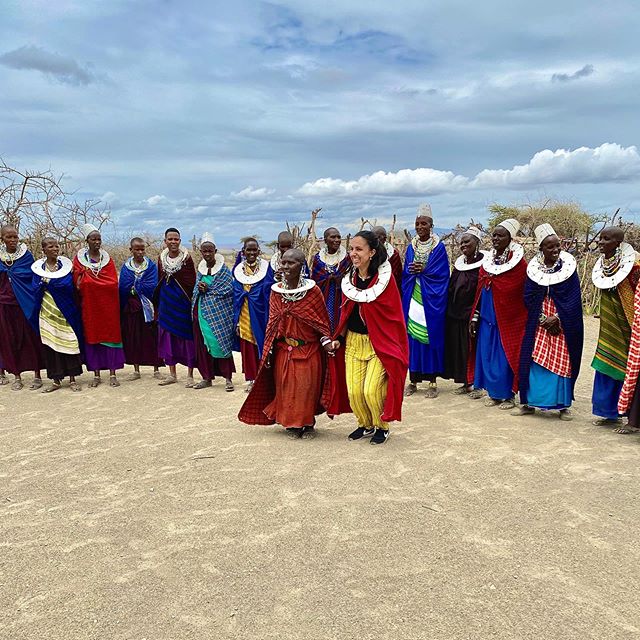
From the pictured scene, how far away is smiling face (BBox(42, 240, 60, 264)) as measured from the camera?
24.1 ft

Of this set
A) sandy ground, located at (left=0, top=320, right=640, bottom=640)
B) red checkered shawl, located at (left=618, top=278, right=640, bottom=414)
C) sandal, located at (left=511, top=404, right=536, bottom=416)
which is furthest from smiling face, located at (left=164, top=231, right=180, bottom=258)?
red checkered shawl, located at (left=618, top=278, right=640, bottom=414)

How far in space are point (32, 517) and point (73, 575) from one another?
3.10 feet

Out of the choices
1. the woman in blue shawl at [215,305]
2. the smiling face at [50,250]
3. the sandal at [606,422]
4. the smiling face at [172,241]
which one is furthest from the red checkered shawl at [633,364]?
the smiling face at [50,250]

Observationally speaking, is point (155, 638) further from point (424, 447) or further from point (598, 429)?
point (598, 429)

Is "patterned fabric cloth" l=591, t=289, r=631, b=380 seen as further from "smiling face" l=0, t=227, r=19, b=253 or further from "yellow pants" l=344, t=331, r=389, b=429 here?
"smiling face" l=0, t=227, r=19, b=253

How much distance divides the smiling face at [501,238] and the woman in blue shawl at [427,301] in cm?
74

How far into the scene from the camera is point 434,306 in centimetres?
709

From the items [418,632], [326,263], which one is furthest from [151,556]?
[326,263]

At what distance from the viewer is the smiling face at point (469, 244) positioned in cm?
694

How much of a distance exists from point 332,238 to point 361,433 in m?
2.38

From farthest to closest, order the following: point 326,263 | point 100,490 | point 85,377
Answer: point 85,377 < point 326,263 < point 100,490

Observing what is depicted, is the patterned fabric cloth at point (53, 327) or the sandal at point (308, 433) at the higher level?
the patterned fabric cloth at point (53, 327)

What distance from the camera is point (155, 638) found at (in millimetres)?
2725

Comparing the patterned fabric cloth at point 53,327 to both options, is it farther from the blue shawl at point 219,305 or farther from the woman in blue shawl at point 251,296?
the woman in blue shawl at point 251,296
